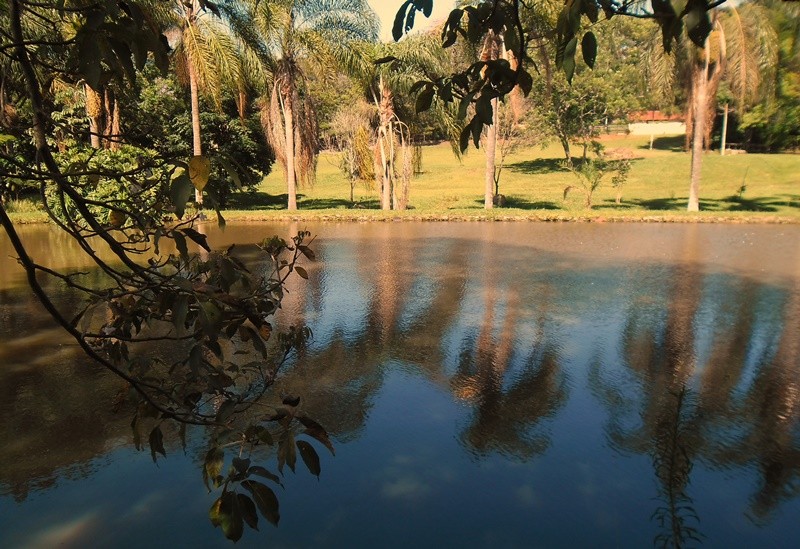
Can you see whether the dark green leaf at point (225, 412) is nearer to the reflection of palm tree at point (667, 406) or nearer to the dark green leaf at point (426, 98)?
the dark green leaf at point (426, 98)

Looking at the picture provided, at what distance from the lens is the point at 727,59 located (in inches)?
649

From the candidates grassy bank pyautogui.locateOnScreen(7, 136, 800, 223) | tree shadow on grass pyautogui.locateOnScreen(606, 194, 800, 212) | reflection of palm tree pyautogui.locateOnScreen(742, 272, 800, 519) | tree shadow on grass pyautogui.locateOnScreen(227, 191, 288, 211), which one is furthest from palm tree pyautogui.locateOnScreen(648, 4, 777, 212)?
tree shadow on grass pyautogui.locateOnScreen(227, 191, 288, 211)

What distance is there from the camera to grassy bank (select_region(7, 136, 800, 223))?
16.5 meters

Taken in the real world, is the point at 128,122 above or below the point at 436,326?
above

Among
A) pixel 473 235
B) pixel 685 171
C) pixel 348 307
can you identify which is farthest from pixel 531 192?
pixel 348 307

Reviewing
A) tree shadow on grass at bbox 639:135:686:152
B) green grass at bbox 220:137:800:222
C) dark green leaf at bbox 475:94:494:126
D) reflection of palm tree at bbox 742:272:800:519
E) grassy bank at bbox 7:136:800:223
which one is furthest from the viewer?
tree shadow on grass at bbox 639:135:686:152

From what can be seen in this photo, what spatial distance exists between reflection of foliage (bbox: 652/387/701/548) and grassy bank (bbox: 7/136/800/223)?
11741mm

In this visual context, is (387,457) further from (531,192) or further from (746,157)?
(746,157)

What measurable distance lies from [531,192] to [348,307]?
20.6 m

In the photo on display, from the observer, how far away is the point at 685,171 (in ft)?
96.7

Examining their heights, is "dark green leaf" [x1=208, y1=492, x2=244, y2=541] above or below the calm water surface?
above

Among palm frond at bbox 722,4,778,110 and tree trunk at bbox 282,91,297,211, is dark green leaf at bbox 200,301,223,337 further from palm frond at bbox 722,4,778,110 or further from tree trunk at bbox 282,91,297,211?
palm frond at bbox 722,4,778,110

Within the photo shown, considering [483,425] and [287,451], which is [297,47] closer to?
[483,425]

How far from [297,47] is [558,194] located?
42.3 feet
